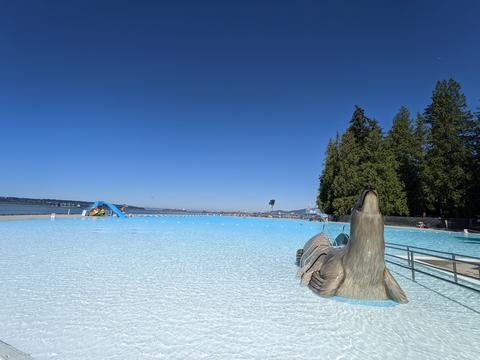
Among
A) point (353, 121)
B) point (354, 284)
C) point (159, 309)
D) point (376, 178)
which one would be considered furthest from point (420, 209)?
→ point (159, 309)

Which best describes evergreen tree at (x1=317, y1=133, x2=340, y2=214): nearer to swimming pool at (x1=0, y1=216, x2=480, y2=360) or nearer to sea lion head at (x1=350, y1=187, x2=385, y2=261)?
swimming pool at (x1=0, y1=216, x2=480, y2=360)

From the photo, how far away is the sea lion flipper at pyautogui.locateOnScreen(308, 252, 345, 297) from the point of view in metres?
6.52

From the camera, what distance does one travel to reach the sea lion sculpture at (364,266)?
19.7 feet

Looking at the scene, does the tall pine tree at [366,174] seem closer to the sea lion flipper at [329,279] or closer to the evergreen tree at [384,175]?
the evergreen tree at [384,175]

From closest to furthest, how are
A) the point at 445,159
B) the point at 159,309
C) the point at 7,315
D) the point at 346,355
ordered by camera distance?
1. the point at 346,355
2. the point at 7,315
3. the point at 159,309
4. the point at 445,159

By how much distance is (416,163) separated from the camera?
135 ft

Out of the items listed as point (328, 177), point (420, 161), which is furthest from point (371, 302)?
point (328, 177)

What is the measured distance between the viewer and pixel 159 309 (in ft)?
18.7

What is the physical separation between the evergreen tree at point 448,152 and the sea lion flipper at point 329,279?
32.3 metres

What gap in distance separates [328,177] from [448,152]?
16923 mm

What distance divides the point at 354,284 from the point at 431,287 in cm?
297

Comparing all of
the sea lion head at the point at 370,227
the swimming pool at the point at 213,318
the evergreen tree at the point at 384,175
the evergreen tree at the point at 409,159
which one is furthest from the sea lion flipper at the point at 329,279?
the evergreen tree at the point at 409,159

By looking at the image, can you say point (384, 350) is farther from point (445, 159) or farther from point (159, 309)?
point (445, 159)

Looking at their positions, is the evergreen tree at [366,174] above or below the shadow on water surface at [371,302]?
above
